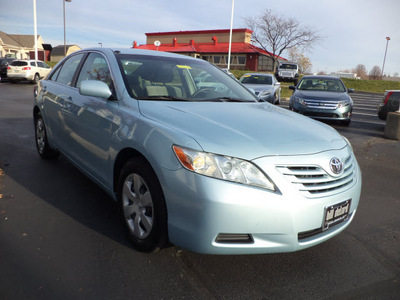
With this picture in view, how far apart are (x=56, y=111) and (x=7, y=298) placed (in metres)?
2.52

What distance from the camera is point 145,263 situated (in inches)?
96.8

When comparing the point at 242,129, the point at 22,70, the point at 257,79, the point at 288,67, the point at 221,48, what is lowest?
the point at 242,129

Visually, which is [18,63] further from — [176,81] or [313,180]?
A: [313,180]

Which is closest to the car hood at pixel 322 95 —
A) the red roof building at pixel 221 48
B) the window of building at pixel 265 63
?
the red roof building at pixel 221 48

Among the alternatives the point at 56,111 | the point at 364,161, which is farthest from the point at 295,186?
the point at 364,161

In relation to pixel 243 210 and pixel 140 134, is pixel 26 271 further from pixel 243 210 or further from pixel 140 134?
pixel 243 210

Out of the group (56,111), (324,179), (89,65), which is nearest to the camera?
(324,179)

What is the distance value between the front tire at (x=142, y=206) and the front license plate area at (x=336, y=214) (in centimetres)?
109

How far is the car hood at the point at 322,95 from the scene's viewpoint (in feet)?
30.7

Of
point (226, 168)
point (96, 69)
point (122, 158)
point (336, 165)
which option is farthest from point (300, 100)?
point (226, 168)

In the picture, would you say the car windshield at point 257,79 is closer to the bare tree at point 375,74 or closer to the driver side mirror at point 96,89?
the driver side mirror at point 96,89

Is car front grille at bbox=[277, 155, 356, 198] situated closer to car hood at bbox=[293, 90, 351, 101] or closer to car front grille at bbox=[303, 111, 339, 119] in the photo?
car front grille at bbox=[303, 111, 339, 119]

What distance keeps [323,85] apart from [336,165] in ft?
29.7

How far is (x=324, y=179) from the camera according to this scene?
7.33 ft
